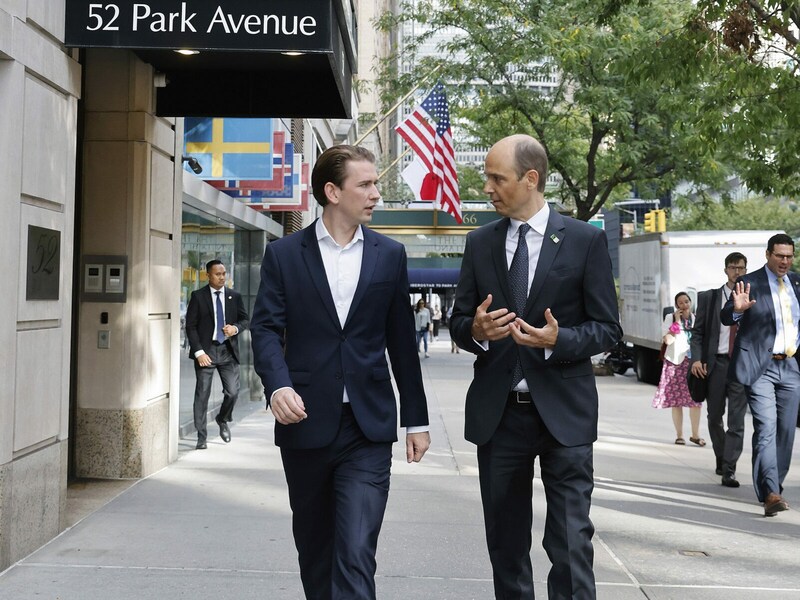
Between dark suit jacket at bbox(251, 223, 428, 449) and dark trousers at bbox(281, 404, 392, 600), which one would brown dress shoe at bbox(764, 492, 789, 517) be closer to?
dark suit jacket at bbox(251, 223, 428, 449)

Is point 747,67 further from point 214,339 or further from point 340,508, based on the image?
point 340,508

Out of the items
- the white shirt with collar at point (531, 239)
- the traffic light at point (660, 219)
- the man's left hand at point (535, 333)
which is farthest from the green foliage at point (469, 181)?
the man's left hand at point (535, 333)

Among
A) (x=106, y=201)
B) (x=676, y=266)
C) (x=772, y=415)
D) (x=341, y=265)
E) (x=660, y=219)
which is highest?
(x=660, y=219)

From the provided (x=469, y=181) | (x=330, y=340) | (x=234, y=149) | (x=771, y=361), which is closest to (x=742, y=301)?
(x=771, y=361)

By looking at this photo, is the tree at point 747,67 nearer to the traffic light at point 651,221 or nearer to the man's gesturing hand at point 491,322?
the man's gesturing hand at point 491,322

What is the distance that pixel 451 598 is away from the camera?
5359 mm

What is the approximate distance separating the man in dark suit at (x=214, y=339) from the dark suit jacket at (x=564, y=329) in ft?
24.6

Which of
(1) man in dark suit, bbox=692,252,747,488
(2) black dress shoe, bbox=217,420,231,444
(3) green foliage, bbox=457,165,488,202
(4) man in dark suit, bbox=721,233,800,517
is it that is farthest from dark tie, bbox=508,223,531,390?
(3) green foliage, bbox=457,165,488,202

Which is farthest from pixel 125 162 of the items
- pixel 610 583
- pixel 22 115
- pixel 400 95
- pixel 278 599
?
pixel 400 95

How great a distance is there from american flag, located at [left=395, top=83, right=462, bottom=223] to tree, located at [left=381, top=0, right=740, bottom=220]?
Answer: 14.6 ft

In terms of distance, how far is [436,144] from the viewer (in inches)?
859

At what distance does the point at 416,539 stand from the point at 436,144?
51.9ft

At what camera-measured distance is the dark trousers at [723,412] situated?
9.25 meters

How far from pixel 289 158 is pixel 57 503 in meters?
9.76
